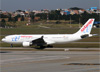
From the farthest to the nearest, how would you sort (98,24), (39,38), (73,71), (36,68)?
(98,24) < (39,38) < (36,68) < (73,71)

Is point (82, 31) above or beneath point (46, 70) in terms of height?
above

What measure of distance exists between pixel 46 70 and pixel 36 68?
5.59 ft

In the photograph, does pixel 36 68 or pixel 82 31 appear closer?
pixel 36 68

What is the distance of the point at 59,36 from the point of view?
5516 cm

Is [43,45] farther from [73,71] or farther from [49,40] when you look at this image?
[73,71]

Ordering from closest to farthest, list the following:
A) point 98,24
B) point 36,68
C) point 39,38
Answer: point 36,68
point 39,38
point 98,24

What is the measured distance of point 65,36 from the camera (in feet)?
180

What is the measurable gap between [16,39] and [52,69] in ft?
98.4

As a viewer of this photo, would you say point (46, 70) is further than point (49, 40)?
No

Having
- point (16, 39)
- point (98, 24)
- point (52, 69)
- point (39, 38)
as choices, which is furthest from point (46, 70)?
point (98, 24)

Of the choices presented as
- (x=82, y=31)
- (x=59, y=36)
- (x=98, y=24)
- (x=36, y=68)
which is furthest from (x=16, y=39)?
(x=98, y=24)

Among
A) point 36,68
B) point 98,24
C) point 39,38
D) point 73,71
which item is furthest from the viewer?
point 98,24

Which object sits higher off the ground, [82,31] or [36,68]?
[82,31]

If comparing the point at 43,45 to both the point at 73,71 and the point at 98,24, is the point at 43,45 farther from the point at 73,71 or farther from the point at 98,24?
the point at 98,24
